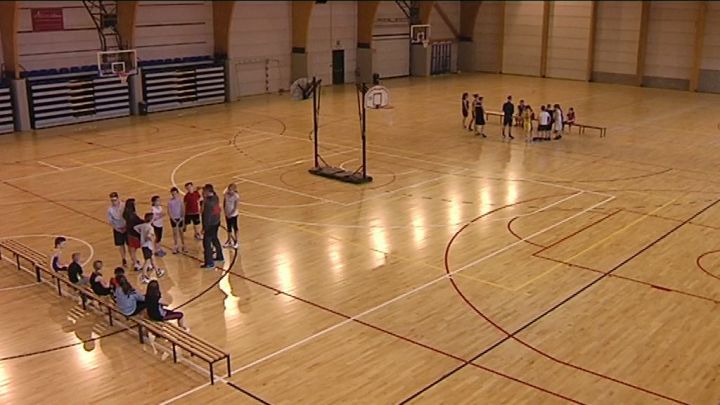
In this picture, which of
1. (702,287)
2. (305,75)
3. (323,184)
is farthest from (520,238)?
(305,75)

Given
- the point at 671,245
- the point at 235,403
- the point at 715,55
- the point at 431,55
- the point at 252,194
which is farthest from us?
the point at 431,55

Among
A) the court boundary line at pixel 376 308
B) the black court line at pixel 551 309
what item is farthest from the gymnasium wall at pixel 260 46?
the black court line at pixel 551 309

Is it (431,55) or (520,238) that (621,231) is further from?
(431,55)

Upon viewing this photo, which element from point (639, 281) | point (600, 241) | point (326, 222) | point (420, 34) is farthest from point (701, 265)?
point (420, 34)

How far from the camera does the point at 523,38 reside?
45750 millimetres

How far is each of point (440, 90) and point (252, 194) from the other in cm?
2145

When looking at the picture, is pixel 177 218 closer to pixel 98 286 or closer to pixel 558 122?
pixel 98 286

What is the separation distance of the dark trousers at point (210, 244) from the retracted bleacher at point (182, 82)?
64.3 ft

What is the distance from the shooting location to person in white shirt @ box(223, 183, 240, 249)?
15.0 m

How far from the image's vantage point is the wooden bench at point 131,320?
1073 centimetres

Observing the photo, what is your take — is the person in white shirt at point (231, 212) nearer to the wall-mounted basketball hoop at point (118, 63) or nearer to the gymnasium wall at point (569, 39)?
the wall-mounted basketball hoop at point (118, 63)

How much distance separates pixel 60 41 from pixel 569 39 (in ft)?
93.0

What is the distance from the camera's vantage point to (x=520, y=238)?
16.5 m

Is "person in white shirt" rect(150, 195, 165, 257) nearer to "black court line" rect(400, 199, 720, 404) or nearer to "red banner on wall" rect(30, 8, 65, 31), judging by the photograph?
"black court line" rect(400, 199, 720, 404)
